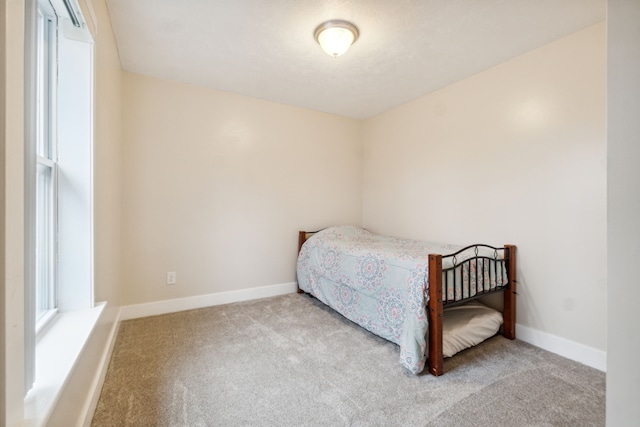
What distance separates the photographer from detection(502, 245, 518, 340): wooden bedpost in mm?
2178

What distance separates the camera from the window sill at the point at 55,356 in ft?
2.62

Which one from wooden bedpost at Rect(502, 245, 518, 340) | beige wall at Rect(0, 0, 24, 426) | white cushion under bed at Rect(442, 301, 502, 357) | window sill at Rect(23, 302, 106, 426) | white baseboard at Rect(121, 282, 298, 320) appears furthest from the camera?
white baseboard at Rect(121, 282, 298, 320)

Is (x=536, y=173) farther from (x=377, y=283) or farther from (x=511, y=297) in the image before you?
(x=377, y=283)

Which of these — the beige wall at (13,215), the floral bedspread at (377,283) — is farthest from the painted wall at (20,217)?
the floral bedspread at (377,283)

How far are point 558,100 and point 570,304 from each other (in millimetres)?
1489

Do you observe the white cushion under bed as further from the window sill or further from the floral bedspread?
the window sill

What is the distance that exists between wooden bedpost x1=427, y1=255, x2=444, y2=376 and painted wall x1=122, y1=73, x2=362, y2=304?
195 cm

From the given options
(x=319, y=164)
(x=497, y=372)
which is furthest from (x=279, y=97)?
(x=497, y=372)

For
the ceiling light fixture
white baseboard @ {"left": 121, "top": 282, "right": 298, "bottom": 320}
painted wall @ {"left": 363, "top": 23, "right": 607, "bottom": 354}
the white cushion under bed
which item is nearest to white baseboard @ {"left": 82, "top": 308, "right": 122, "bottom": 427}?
white baseboard @ {"left": 121, "top": 282, "right": 298, "bottom": 320}

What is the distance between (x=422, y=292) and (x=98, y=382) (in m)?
1.94

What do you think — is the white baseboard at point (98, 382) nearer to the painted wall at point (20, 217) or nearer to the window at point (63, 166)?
the painted wall at point (20, 217)

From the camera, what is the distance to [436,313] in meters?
1.71

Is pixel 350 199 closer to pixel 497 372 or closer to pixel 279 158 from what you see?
pixel 279 158

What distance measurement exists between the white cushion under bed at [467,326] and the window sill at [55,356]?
6.58 feet
